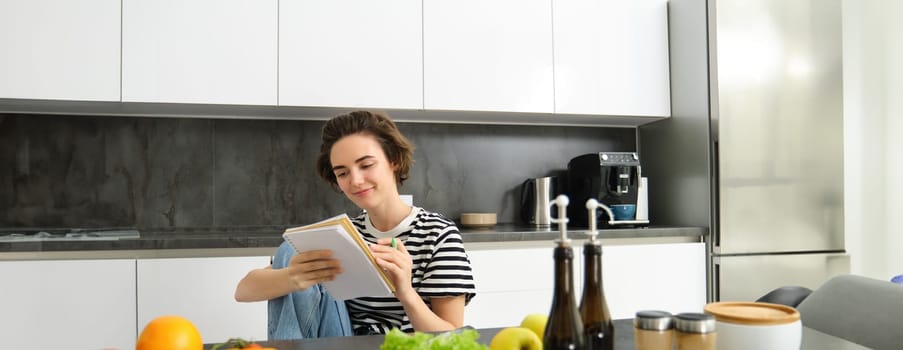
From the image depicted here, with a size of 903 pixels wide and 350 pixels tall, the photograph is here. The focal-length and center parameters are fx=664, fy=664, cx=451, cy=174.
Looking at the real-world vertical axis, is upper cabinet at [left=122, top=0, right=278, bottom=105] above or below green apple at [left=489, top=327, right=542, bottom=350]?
above

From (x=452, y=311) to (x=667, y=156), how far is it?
1970 millimetres

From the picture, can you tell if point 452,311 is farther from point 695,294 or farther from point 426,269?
point 695,294

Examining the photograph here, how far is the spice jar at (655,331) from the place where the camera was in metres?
0.88

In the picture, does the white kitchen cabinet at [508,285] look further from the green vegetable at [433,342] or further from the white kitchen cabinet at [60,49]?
the green vegetable at [433,342]

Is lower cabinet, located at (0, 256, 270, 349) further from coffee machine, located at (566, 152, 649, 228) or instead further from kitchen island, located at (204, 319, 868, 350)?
coffee machine, located at (566, 152, 649, 228)

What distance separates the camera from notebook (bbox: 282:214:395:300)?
4.06 feet

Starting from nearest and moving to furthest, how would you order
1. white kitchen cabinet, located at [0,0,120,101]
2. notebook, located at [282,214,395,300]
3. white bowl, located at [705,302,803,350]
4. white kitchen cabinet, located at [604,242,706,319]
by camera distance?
1. white bowl, located at [705,302,803,350]
2. notebook, located at [282,214,395,300]
3. white kitchen cabinet, located at [0,0,120,101]
4. white kitchen cabinet, located at [604,242,706,319]

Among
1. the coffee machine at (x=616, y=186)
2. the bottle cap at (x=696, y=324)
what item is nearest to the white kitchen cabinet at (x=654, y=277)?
the coffee machine at (x=616, y=186)

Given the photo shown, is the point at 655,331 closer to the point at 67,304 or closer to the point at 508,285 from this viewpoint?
the point at 508,285

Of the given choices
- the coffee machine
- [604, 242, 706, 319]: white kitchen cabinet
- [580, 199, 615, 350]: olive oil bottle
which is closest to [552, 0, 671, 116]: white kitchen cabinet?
the coffee machine

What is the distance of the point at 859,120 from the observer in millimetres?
3379

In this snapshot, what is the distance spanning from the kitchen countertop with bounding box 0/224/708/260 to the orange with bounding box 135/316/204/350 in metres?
1.56

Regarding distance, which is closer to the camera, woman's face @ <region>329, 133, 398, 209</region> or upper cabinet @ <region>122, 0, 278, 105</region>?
woman's face @ <region>329, 133, 398, 209</region>

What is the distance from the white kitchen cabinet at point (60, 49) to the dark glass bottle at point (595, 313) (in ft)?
7.69
